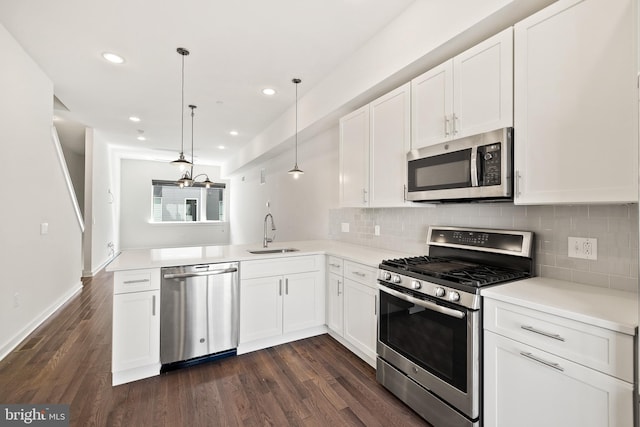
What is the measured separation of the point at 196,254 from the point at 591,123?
293cm

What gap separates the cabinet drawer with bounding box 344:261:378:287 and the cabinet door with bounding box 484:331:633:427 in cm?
97

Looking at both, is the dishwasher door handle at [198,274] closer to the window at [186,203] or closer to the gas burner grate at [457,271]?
the gas burner grate at [457,271]

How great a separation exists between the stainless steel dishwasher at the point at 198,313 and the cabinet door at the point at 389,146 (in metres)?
1.51

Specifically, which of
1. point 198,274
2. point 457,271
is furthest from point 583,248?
point 198,274

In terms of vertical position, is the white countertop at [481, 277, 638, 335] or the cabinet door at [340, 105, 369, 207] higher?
the cabinet door at [340, 105, 369, 207]

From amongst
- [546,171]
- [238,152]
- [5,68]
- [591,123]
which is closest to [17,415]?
[5,68]

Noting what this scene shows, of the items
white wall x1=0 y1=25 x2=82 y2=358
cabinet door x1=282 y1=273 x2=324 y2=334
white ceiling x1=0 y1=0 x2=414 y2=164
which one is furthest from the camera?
cabinet door x1=282 y1=273 x2=324 y2=334

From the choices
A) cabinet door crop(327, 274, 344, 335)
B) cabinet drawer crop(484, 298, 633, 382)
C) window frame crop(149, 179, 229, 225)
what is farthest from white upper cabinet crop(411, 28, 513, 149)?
window frame crop(149, 179, 229, 225)

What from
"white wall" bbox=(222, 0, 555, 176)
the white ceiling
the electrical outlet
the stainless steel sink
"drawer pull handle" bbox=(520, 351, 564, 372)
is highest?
the white ceiling

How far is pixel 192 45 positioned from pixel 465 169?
→ 2700mm

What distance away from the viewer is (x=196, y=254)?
2762 millimetres

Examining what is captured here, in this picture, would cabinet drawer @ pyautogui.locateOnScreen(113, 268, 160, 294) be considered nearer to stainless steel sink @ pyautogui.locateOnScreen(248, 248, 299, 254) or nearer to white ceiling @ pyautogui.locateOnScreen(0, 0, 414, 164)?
stainless steel sink @ pyautogui.locateOnScreen(248, 248, 299, 254)

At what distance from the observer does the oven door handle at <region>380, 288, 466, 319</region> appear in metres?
1.60

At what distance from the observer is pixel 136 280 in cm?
224
